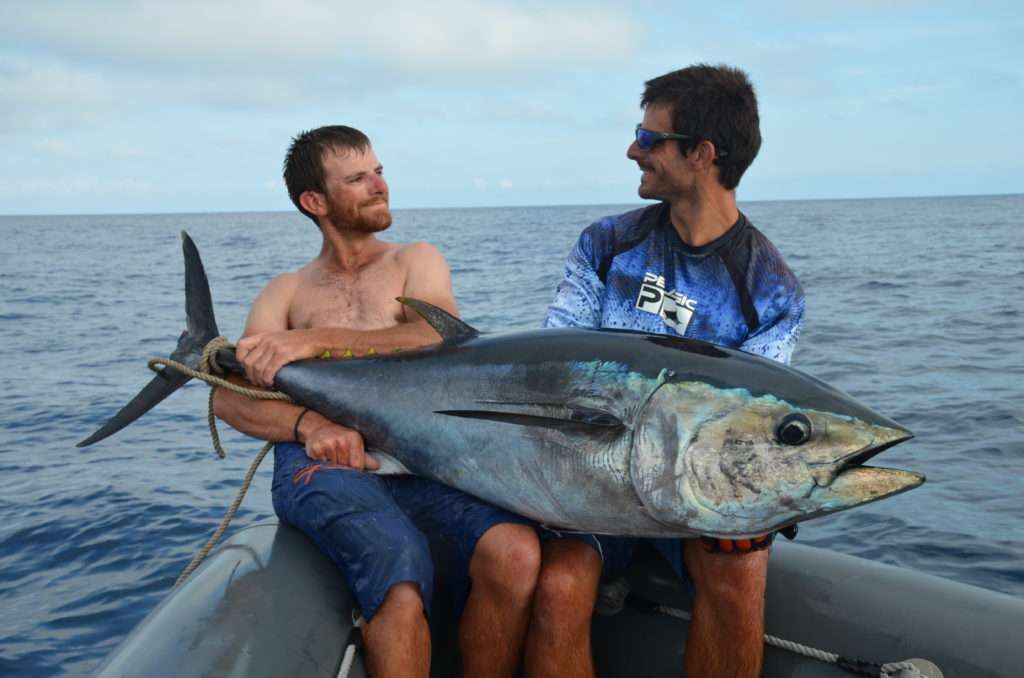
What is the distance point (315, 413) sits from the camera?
11.2 feet

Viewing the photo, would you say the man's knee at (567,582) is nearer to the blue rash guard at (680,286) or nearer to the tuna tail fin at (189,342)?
the blue rash guard at (680,286)

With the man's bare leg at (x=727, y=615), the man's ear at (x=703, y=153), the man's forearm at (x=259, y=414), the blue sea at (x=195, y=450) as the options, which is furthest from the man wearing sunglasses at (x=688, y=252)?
the blue sea at (x=195, y=450)

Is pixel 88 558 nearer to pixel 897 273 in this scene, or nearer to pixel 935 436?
pixel 935 436

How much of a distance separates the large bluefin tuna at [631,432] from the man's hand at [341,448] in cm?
14

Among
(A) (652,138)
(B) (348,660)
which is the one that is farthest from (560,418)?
(A) (652,138)

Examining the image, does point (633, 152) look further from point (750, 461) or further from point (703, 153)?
point (750, 461)

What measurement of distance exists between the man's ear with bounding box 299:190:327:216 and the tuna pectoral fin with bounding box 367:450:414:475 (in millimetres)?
1320

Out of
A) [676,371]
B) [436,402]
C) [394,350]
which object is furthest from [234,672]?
[676,371]

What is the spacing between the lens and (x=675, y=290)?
348 cm

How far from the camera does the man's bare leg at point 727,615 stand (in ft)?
9.32

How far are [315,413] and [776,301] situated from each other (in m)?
1.70

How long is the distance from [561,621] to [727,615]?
20.3 inches

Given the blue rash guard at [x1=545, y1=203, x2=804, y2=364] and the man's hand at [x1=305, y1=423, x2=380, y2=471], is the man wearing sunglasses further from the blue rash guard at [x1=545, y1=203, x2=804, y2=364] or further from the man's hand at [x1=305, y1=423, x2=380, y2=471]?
the man's hand at [x1=305, y1=423, x2=380, y2=471]

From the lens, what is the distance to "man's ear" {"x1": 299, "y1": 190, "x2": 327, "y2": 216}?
13.3 feet
